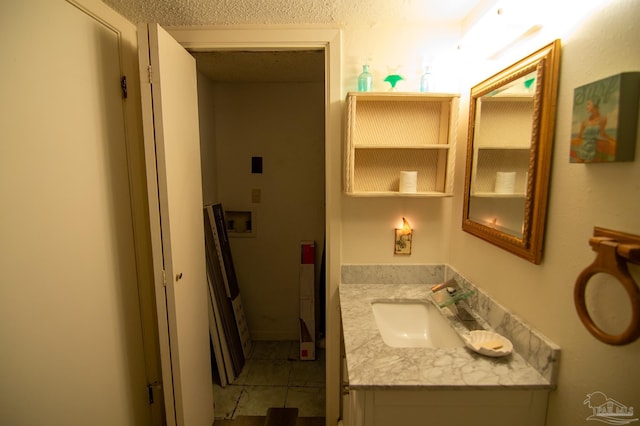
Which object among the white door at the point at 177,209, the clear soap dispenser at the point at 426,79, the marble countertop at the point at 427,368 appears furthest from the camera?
the clear soap dispenser at the point at 426,79

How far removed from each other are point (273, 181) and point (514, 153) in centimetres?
186

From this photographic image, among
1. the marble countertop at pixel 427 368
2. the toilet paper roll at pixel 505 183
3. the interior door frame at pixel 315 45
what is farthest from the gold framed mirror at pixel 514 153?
the interior door frame at pixel 315 45

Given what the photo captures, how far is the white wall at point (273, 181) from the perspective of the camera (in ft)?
7.98

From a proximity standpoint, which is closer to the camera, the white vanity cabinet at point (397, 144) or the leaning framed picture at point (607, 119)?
the leaning framed picture at point (607, 119)

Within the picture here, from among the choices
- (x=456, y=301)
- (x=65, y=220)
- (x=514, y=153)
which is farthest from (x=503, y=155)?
(x=65, y=220)

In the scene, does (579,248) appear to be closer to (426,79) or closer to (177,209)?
(426,79)

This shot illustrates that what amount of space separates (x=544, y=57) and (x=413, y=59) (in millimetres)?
699

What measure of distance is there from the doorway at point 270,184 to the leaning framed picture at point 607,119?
1.82 metres

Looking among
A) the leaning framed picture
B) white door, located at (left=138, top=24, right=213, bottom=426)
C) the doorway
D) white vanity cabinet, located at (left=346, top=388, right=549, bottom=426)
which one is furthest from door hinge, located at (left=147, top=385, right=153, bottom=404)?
the leaning framed picture

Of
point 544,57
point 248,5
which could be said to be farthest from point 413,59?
point 248,5

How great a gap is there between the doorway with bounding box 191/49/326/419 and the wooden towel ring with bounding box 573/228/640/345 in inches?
75.4

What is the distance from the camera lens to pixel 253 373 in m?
2.21

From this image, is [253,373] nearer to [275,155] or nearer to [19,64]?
[275,155]

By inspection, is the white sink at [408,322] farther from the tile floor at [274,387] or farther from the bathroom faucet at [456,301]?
the tile floor at [274,387]
